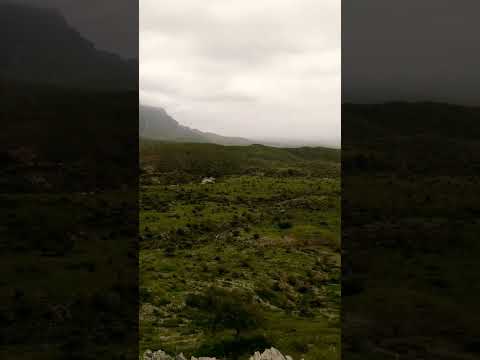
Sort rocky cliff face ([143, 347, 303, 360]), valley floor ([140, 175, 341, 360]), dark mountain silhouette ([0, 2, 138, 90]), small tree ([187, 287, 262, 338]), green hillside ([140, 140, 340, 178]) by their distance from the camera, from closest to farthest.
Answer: dark mountain silhouette ([0, 2, 138, 90]) → rocky cliff face ([143, 347, 303, 360]) → valley floor ([140, 175, 341, 360]) → small tree ([187, 287, 262, 338]) → green hillside ([140, 140, 340, 178])

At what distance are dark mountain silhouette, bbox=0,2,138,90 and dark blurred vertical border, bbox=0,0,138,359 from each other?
0.02 m

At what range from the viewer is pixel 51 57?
710 cm

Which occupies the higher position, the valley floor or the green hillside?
the green hillside

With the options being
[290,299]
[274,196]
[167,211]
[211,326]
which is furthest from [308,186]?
[211,326]

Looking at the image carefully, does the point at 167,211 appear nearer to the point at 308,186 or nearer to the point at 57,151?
the point at 308,186

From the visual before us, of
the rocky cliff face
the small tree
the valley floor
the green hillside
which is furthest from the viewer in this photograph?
the green hillside

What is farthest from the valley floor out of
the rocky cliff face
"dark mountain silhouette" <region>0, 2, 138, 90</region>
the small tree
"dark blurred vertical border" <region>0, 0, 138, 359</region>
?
"dark mountain silhouette" <region>0, 2, 138, 90</region>

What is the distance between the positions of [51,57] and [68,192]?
8.67ft

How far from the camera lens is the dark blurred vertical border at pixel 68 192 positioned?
6379 millimetres

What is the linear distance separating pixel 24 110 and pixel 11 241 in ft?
7.49

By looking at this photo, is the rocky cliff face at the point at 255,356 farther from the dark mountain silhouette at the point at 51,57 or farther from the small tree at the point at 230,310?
the dark mountain silhouette at the point at 51,57

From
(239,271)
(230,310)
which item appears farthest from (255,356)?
(239,271)

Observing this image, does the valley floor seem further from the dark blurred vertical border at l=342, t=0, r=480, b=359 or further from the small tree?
the dark blurred vertical border at l=342, t=0, r=480, b=359

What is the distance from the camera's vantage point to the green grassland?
10.3 meters
